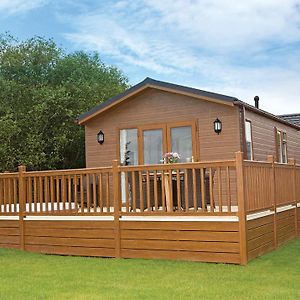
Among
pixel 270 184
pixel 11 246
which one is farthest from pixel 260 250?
pixel 11 246

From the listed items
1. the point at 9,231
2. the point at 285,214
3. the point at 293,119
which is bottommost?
the point at 9,231

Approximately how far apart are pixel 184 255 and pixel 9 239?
10.6ft

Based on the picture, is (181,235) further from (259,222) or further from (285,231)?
(285,231)

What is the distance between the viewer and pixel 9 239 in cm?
827

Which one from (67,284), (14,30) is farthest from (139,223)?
(14,30)

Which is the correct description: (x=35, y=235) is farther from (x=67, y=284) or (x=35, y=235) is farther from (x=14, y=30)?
(x=14, y=30)

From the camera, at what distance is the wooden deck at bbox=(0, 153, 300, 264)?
6.53m

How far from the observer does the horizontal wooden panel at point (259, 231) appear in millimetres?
6609

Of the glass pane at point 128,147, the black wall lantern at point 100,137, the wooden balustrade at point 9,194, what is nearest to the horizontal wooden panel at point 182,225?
the wooden balustrade at point 9,194

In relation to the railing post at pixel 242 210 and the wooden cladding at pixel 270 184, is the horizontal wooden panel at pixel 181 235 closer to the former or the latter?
the railing post at pixel 242 210

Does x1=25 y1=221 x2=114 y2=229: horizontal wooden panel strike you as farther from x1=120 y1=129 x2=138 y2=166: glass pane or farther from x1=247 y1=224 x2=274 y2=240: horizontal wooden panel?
x1=120 y1=129 x2=138 y2=166: glass pane

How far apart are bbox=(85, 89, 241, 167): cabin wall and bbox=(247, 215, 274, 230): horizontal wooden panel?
274 centimetres

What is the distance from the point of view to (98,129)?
11773 mm

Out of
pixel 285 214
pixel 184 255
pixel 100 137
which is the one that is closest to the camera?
pixel 184 255
